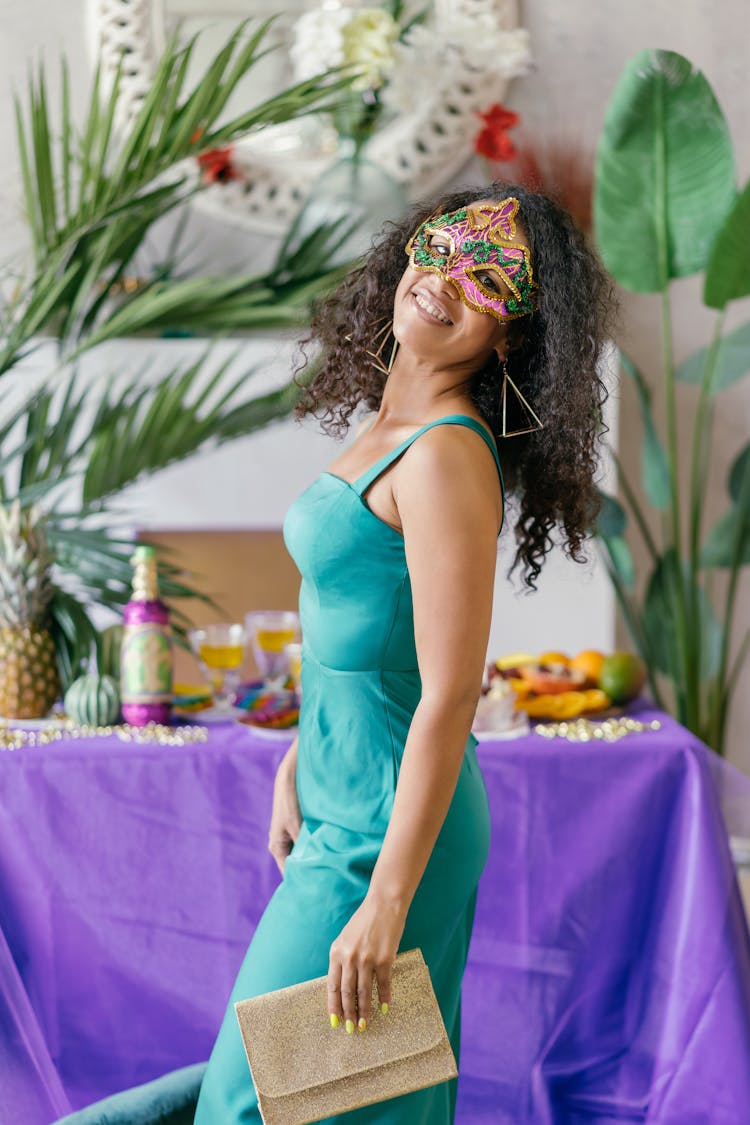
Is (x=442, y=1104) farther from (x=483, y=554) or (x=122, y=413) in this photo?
(x=122, y=413)

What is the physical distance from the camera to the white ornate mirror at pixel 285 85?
332cm

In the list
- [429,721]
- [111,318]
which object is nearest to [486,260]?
[429,721]

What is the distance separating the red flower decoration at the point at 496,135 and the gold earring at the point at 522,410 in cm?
208

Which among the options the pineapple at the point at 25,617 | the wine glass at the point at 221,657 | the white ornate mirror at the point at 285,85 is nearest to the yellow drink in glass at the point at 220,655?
the wine glass at the point at 221,657

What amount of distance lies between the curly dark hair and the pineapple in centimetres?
76

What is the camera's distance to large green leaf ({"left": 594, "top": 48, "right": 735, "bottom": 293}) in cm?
272

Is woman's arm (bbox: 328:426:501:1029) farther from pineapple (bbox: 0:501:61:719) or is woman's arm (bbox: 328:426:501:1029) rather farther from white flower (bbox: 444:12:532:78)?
white flower (bbox: 444:12:532:78)

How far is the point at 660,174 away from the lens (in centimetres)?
282

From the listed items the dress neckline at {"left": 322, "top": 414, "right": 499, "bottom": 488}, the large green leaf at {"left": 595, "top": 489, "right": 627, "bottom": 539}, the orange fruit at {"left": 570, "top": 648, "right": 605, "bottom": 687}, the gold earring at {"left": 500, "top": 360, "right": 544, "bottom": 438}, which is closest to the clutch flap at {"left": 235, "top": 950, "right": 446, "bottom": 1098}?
the dress neckline at {"left": 322, "top": 414, "right": 499, "bottom": 488}

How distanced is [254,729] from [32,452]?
0.94 m

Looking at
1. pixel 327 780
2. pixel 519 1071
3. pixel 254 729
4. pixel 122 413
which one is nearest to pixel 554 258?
pixel 327 780

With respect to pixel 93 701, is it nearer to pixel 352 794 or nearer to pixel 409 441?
pixel 352 794

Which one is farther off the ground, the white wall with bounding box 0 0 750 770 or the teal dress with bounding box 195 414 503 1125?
the white wall with bounding box 0 0 750 770

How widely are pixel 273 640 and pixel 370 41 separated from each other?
5.66 feet
